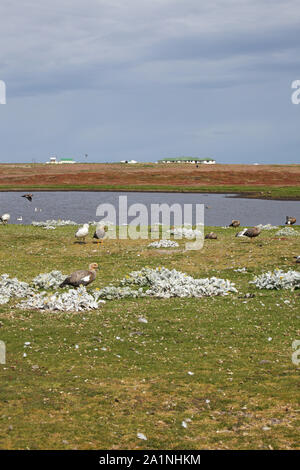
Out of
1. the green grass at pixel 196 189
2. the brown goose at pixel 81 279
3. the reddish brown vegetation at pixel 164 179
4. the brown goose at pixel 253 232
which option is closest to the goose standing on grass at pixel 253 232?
the brown goose at pixel 253 232

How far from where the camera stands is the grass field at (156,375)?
933 centimetres

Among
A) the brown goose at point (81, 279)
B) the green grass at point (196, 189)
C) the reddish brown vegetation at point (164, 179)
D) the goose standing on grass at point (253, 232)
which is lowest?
the brown goose at point (81, 279)

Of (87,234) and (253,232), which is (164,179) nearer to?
(253,232)

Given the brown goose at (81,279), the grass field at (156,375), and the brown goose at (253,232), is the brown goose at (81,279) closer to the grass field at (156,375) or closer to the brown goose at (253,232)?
the grass field at (156,375)

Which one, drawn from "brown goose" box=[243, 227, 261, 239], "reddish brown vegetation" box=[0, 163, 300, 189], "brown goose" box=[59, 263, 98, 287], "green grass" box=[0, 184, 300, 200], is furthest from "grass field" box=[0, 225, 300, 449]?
"reddish brown vegetation" box=[0, 163, 300, 189]

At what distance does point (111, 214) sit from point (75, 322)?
50.8 metres

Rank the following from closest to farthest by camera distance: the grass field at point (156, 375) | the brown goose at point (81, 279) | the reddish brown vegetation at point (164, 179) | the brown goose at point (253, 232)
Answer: the grass field at point (156, 375) → the brown goose at point (81, 279) → the brown goose at point (253, 232) → the reddish brown vegetation at point (164, 179)

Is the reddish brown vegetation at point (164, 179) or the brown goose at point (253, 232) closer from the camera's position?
the brown goose at point (253, 232)

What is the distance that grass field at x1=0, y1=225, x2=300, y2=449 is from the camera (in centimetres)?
933

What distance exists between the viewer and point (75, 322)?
16.7 meters

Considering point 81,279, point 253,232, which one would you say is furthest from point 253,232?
point 81,279

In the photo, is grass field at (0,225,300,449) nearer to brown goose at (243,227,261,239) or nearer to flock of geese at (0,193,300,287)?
flock of geese at (0,193,300,287)

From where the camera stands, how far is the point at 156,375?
1223cm
